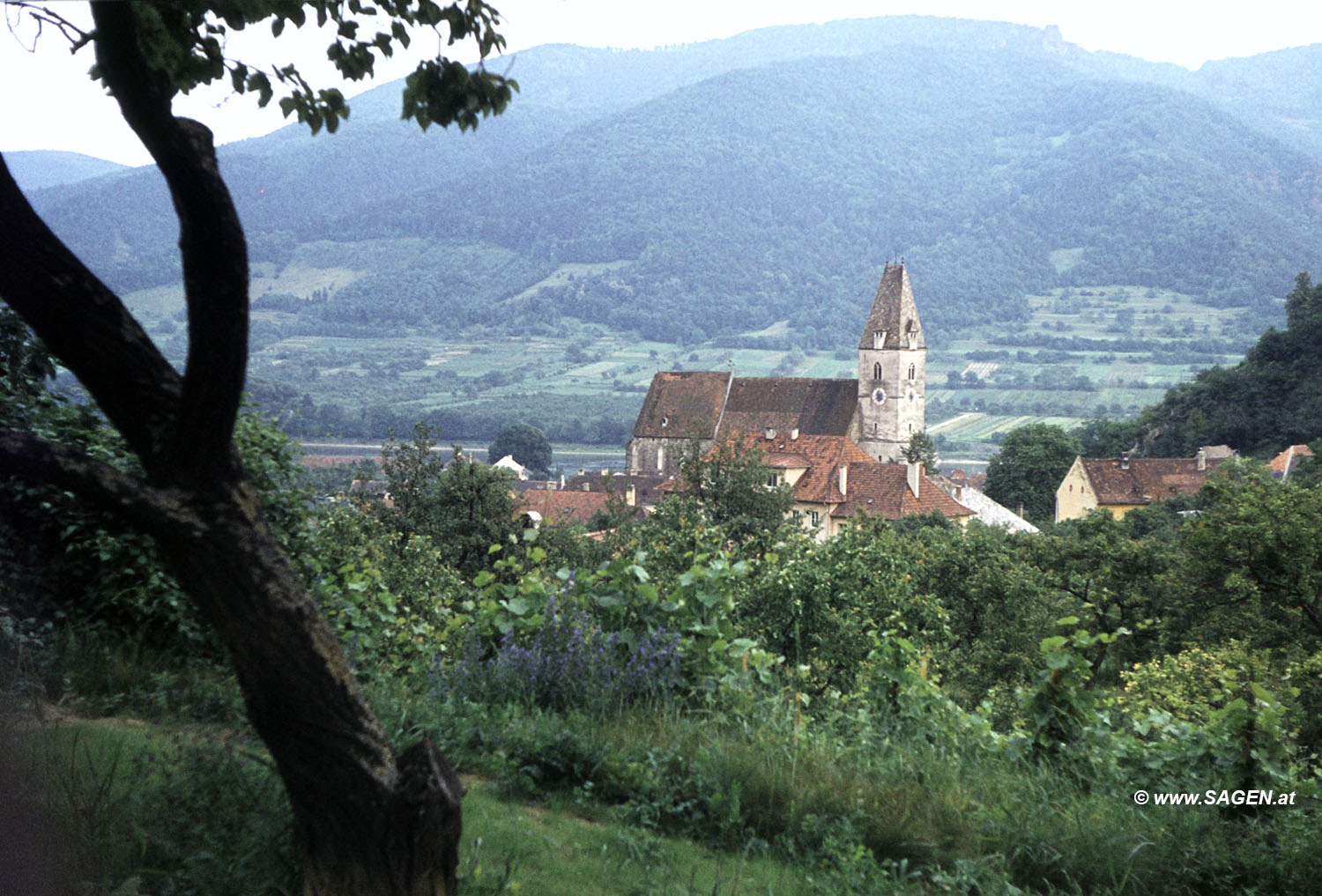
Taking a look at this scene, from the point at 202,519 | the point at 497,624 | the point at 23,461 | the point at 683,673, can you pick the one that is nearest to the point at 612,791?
the point at 683,673

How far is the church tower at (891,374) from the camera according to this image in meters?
95.6

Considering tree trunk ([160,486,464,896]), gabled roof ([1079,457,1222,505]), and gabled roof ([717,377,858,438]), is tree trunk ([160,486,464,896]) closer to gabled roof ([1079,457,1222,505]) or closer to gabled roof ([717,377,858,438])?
gabled roof ([1079,457,1222,505])

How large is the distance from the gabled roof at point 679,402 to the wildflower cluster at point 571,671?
282 ft

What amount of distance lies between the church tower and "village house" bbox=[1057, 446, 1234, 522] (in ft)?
70.2

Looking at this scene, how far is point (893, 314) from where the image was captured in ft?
321

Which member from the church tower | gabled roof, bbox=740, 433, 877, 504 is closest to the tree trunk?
gabled roof, bbox=740, 433, 877, 504

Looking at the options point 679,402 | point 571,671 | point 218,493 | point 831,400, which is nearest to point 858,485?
point 831,400

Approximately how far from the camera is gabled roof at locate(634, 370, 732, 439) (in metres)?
93.4

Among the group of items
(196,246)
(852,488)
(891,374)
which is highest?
(196,246)

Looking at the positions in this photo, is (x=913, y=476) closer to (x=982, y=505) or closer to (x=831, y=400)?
(x=982, y=505)

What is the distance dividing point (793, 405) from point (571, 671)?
9084 cm

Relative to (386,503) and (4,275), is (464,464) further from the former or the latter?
(4,275)

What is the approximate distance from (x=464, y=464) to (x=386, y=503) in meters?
2.19

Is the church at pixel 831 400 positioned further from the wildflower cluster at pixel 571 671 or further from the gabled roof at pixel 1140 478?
the wildflower cluster at pixel 571 671
